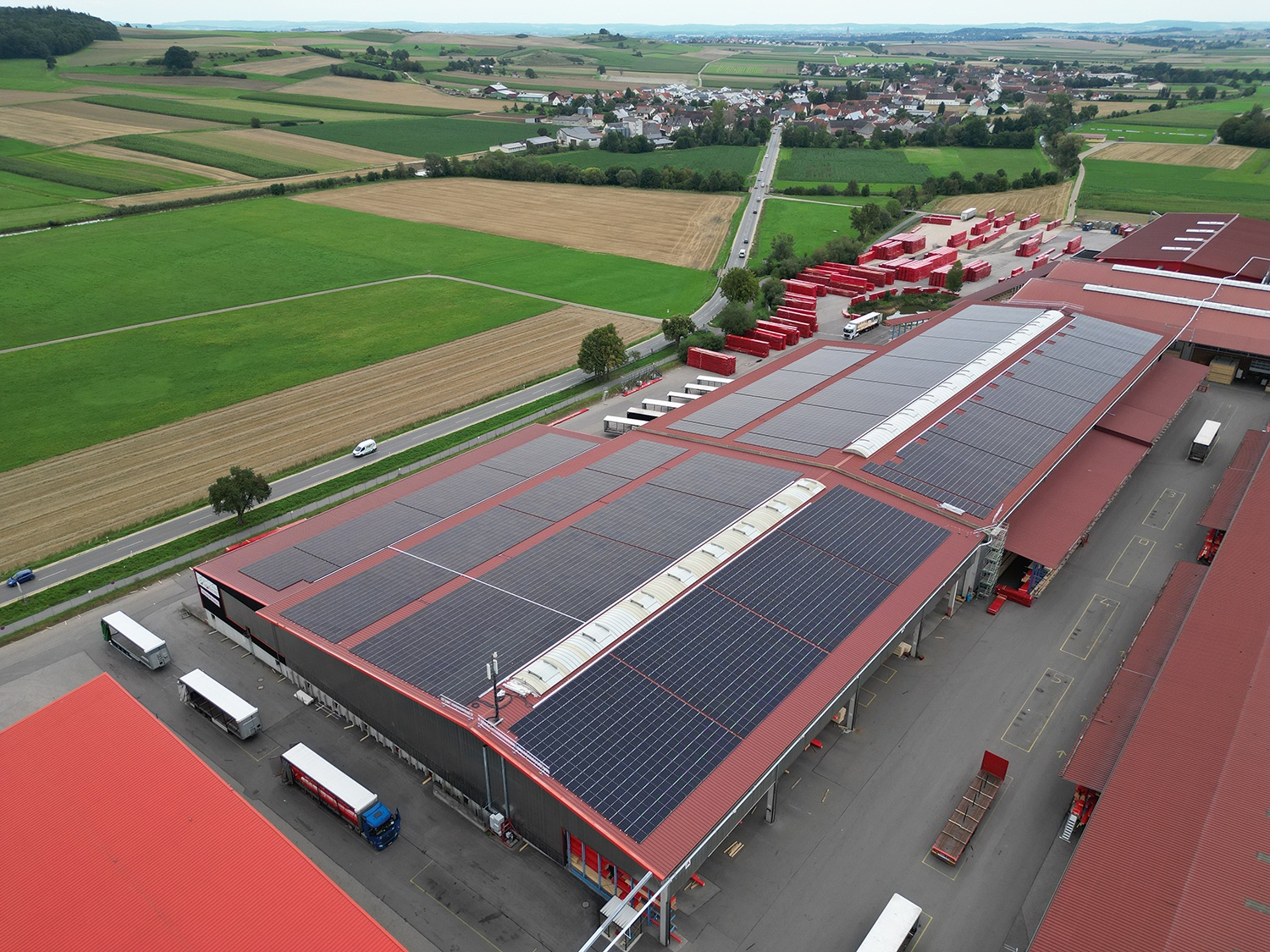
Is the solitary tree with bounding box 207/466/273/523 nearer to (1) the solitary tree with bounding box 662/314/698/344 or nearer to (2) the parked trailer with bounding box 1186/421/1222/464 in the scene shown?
(1) the solitary tree with bounding box 662/314/698/344

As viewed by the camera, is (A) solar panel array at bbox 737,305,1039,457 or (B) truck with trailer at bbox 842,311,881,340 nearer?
(A) solar panel array at bbox 737,305,1039,457

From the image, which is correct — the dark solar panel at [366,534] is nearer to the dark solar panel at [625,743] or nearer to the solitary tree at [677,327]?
the dark solar panel at [625,743]

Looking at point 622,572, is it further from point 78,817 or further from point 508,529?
point 78,817

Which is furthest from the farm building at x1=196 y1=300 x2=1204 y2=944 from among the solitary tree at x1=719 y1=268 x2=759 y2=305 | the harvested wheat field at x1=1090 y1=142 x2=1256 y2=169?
the harvested wheat field at x1=1090 y1=142 x2=1256 y2=169

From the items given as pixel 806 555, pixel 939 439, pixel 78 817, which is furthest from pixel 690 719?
pixel 939 439

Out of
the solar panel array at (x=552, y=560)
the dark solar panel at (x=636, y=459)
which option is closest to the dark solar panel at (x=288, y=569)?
the solar panel array at (x=552, y=560)

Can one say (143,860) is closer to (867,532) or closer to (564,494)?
(564,494)
